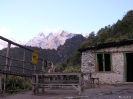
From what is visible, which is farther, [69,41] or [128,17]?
[69,41]

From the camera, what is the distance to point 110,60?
14.5 meters

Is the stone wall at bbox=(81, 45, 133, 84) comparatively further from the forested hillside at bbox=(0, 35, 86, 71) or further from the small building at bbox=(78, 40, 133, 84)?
the forested hillside at bbox=(0, 35, 86, 71)

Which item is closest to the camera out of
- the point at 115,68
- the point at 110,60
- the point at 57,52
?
the point at 115,68

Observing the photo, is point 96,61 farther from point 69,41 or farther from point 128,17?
point 69,41

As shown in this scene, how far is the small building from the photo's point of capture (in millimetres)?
14141

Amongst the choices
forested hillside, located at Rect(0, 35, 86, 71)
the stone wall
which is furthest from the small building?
forested hillside, located at Rect(0, 35, 86, 71)

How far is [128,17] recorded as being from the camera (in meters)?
35.1

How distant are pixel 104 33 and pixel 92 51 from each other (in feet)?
70.9

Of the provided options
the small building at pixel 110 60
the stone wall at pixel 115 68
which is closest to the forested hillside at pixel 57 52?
the small building at pixel 110 60

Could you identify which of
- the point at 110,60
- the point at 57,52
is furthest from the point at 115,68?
the point at 57,52

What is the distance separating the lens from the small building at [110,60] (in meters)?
14.1

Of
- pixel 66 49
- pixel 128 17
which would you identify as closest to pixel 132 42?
pixel 128 17

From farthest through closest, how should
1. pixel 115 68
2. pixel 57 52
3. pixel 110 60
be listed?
pixel 57 52
pixel 110 60
pixel 115 68

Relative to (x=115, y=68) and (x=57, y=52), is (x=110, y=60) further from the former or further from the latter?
(x=57, y=52)
